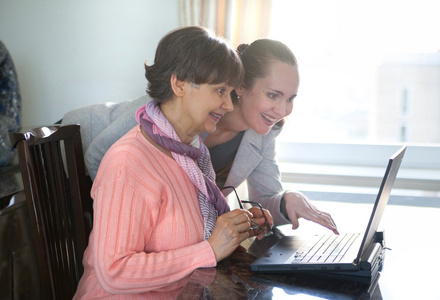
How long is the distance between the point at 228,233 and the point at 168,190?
17 cm

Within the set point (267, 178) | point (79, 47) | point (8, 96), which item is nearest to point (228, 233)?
point (267, 178)

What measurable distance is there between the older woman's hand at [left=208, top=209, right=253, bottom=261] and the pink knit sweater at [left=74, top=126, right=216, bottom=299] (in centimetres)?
2

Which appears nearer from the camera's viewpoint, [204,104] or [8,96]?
[204,104]

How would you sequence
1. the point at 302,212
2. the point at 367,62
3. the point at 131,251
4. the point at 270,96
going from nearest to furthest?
the point at 131,251, the point at 302,212, the point at 270,96, the point at 367,62

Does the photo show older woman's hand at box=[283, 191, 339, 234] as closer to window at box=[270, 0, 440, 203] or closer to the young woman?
the young woman

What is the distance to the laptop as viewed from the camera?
933mm

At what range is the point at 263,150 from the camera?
67.4 inches

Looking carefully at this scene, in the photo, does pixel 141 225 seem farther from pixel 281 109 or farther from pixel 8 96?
pixel 8 96

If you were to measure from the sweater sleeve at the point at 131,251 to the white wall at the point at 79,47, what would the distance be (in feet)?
5.08

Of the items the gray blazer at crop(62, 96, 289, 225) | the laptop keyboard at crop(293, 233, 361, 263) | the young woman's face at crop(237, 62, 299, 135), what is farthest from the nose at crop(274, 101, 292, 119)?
the laptop keyboard at crop(293, 233, 361, 263)

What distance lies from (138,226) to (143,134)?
26 centimetres

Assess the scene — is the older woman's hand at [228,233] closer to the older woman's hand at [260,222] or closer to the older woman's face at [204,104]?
the older woman's hand at [260,222]

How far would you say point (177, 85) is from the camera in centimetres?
117

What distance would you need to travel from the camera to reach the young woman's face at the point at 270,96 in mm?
1524
